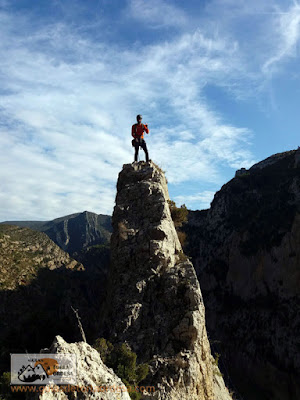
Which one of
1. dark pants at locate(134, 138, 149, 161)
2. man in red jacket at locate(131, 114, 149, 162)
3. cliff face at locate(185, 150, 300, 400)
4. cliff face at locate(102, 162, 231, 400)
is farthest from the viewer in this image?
cliff face at locate(185, 150, 300, 400)

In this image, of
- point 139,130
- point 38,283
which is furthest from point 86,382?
point 38,283

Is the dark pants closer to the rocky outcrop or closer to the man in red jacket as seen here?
the man in red jacket

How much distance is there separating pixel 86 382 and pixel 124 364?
2.31 metres

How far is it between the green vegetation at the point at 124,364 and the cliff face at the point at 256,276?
37.3 meters

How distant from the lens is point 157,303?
10000 millimetres

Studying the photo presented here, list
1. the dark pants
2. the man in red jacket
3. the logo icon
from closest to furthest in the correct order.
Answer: the logo icon, the man in red jacket, the dark pants

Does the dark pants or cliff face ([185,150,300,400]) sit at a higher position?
the dark pants

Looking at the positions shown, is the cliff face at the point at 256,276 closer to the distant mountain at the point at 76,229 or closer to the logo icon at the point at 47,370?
the logo icon at the point at 47,370

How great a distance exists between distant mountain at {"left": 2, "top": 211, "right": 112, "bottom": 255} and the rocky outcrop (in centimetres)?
13588

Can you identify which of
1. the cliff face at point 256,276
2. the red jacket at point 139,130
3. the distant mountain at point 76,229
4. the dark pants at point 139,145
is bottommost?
the cliff face at point 256,276

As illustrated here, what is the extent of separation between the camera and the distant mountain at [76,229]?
147000 mm

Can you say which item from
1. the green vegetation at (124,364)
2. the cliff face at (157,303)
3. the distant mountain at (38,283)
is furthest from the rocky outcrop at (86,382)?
the distant mountain at (38,283)

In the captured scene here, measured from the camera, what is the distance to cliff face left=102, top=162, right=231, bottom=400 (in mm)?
7984

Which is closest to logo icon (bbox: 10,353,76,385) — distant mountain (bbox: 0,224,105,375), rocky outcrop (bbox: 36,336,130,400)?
rocky outcrop (bbox: 36,336,130,400)
